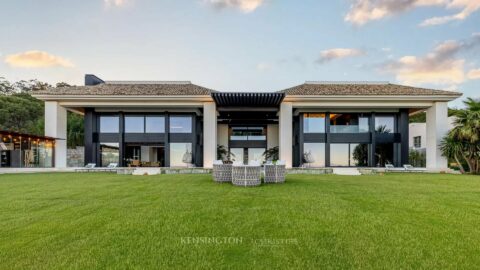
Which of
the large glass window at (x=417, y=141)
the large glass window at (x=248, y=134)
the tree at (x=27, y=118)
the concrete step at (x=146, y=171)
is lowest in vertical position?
the concrete step at (x=146, y=171)

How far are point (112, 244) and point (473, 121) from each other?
73.4ft

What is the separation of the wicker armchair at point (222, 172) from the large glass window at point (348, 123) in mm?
13555

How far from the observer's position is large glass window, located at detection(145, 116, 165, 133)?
22.3m

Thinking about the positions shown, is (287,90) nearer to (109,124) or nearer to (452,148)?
(452,148)

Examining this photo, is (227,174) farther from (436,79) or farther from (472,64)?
(436,79)

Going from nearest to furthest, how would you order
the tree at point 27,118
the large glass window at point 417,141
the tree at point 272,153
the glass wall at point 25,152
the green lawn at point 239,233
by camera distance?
the green lawn at point 239,233 < the glass wall at point 25,152 < the tree at point 272,153 < the large glass window at point 417,141 < the tree at point 27,118

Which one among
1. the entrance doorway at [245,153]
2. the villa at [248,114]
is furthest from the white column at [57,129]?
the entrance doorway at [245,153]

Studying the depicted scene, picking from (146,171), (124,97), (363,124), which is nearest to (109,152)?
(124,97)

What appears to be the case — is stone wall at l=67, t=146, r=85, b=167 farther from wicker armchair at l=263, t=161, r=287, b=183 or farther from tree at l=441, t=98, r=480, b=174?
tree at l=441, t=98, r=480, b=174

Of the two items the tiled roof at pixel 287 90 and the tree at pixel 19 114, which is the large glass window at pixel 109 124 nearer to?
the tiled roof at pixel 287 90

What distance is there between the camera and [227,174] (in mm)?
11219

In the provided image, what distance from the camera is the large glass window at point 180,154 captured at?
2247 centimetres

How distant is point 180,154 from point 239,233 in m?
18.8

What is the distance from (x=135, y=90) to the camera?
71.1ft
